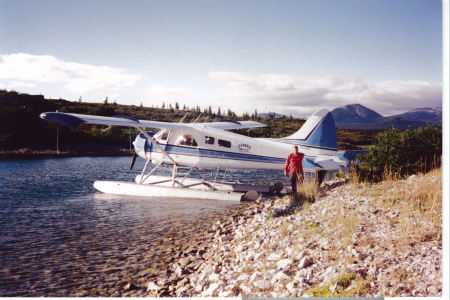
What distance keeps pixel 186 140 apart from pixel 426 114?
664 centimetres

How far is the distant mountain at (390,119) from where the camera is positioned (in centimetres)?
475

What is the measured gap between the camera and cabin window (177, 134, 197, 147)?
938 cm

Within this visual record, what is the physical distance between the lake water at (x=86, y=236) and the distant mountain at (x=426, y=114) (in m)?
4.64

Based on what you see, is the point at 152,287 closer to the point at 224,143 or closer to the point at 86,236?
the point at 86,236

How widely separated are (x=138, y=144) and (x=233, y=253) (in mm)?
7019

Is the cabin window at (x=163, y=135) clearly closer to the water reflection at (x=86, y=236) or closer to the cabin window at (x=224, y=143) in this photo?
the cabin window at (x=224, y=143)

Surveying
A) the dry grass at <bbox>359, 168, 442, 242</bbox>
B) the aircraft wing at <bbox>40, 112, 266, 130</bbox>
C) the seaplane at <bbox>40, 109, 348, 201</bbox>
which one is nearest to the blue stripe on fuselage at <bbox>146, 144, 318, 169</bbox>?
the seaplane at <bbox>40, 109, 348, 201</bbox>

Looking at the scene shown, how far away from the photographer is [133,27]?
187 inches

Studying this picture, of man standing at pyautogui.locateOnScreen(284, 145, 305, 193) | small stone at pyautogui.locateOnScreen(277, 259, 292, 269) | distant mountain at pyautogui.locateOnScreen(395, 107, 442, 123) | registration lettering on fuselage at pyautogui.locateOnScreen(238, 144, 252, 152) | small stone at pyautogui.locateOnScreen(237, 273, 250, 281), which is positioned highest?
distant mountain at pyautogui.locateOnScreen(395, 107, 442, 123)

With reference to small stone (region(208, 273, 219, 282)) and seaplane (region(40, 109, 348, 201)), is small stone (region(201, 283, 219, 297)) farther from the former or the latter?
seaplane (region(40, 109, 348, 201))

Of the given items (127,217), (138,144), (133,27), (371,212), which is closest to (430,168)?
(371,212)

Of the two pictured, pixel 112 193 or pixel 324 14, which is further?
pixel 112 193

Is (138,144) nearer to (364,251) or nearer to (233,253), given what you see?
(233,253)

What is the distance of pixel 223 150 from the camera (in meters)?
9.14
